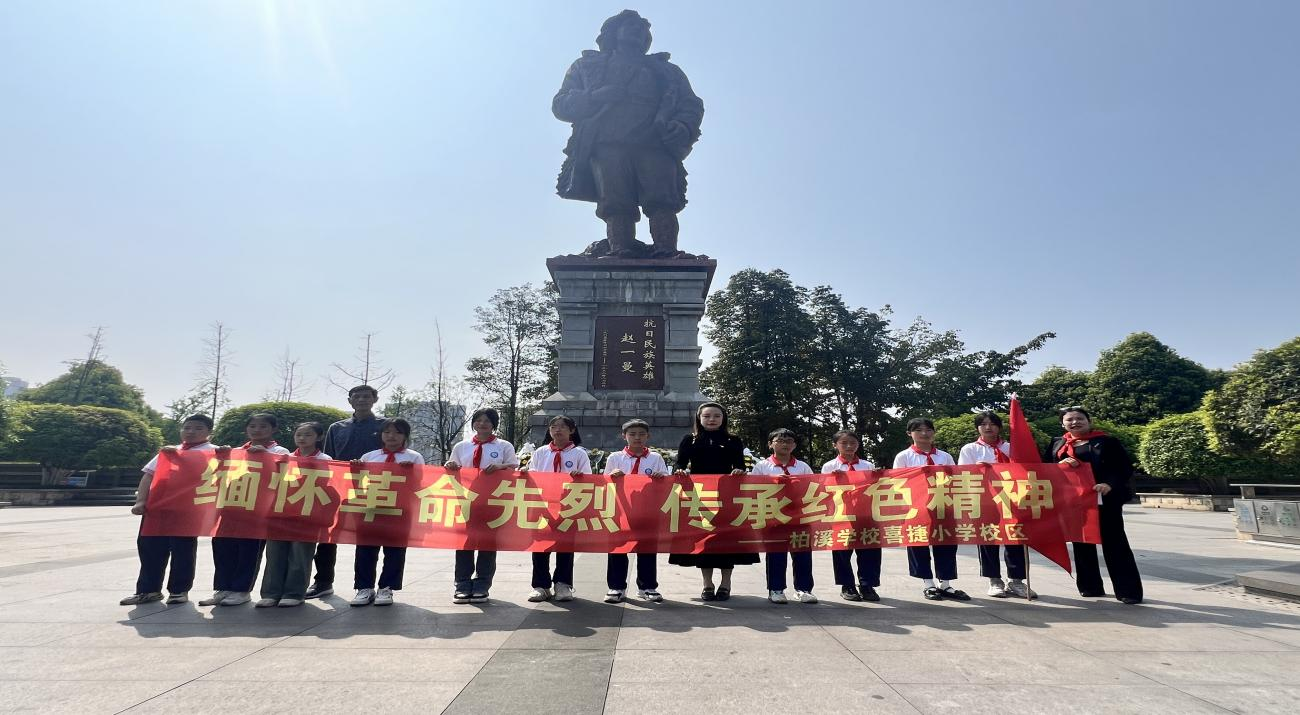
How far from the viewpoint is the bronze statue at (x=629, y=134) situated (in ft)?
44.9

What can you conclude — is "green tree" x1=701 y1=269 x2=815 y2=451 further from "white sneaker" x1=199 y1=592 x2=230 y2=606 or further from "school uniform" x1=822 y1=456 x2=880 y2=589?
"white sneaker" x1=199 y1=592 x2=230 y2=606

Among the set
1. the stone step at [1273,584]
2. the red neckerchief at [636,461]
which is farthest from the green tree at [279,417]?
the stone step at [1273,584]

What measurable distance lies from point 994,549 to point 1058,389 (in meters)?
43.8

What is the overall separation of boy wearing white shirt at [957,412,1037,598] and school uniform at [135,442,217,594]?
6843 mm

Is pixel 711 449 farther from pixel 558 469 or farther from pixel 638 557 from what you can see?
pixel 558 469

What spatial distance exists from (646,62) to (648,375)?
292 inches

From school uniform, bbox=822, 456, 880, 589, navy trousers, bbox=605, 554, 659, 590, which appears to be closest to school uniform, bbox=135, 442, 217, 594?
navy trousers, bbox=605, 554, 659, 590

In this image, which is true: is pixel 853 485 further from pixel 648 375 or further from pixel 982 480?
pixel 648 375

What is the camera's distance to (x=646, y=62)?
14.1 metres

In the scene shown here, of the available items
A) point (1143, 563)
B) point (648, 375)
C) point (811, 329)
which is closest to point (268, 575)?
point (648, 375)

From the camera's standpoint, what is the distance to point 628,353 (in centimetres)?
1251

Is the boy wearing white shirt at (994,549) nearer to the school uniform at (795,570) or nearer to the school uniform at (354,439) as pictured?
the school uniform at (795,570)

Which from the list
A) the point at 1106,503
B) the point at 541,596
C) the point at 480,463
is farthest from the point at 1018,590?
the point at 480,463

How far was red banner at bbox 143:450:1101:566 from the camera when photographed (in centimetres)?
524
